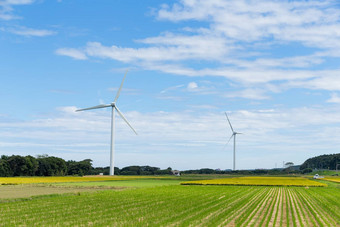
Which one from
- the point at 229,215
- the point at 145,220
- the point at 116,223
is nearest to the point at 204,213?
the point at 229,215

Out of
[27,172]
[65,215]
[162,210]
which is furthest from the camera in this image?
[27,172]

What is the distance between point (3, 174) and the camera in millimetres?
153000

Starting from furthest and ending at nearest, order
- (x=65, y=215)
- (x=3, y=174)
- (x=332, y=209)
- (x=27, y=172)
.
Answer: (x=27, y=172) < (x=3, y=174) < (x=332, y=209) < (x=65, y=215)

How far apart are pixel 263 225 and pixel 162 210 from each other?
36.5ft

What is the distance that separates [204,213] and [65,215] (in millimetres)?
11564

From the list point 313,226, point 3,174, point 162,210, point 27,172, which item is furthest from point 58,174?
point 313,226

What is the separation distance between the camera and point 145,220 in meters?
31.3

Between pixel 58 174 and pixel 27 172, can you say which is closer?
pixel 27 172

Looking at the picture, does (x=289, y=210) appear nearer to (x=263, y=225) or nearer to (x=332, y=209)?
(x=332, y=209)

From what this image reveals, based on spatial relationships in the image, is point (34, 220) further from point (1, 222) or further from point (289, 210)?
point (289, 210)

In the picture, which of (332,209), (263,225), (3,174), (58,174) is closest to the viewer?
(263,225)

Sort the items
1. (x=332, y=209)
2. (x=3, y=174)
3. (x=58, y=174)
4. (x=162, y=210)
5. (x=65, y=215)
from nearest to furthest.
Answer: (x=65, y=215) < (x=162, y=210) < (x=332, y=209) < (x=3, y=174) < (x=58, y=174)

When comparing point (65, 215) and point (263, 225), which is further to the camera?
point (65, 215)

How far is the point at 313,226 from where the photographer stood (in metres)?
29.8
